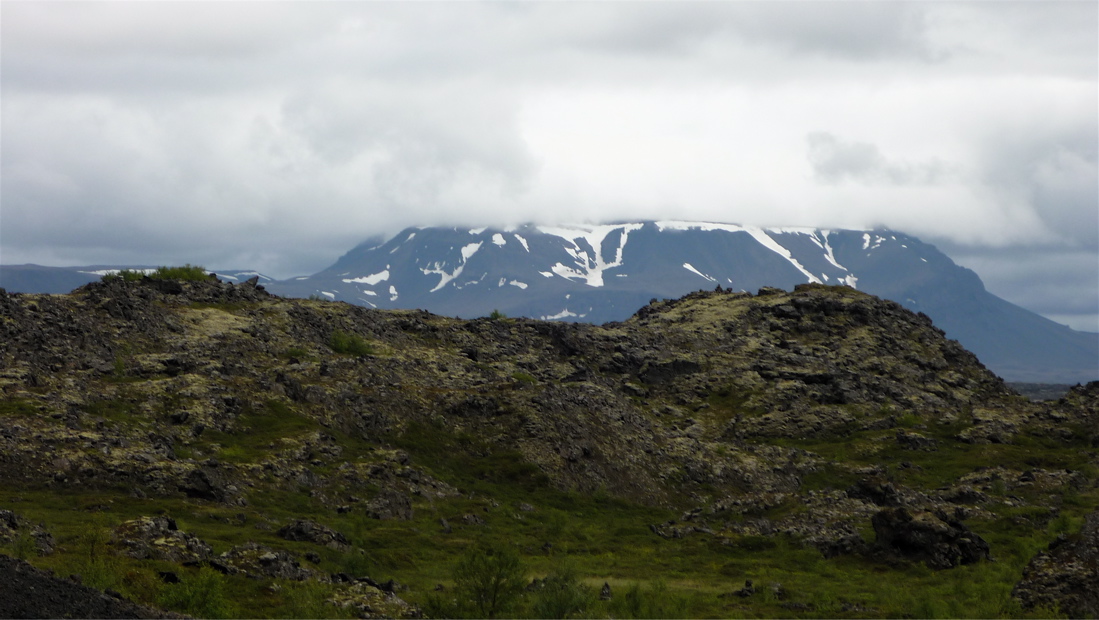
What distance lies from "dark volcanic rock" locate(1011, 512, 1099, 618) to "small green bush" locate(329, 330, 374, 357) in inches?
3525

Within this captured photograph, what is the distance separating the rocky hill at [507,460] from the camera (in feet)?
226

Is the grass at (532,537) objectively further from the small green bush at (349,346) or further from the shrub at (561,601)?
the small green bush at (349,346)

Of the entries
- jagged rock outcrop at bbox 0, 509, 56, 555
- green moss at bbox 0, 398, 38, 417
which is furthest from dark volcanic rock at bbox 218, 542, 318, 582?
green moss at bbox 0, 398, 38, 417

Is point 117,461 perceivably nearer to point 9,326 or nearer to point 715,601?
point 9,326

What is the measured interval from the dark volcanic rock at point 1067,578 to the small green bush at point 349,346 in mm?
89537

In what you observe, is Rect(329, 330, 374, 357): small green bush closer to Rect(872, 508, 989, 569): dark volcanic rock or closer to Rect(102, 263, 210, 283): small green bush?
Rect(102, 263, 210, 283): small green bush

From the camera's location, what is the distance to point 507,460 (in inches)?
4434

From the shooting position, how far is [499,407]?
399 feet

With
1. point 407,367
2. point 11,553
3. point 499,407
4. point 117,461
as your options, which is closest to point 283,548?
point 11,553

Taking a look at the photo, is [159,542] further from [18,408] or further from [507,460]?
[507,460]

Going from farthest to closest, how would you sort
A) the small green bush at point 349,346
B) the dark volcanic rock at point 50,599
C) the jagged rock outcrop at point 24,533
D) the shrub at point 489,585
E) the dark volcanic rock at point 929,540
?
the small green bush at point 349,346 < the dark volcanic rock at point 929,540 < the jagged rock outcrop at point 24,533 < the shrub at point 489,585 < the dark volcanic rock at point 50,599

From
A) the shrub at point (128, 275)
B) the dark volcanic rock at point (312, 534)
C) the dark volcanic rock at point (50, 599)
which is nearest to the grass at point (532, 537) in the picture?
the dark volcanic rock at point (312, 534)

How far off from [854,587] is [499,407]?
5366 cm

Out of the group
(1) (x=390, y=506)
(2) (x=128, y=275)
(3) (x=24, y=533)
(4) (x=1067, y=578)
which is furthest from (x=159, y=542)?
(2) (x=128, y=275)
